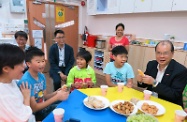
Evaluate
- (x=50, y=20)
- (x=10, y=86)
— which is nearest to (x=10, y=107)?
(x=10, y=86)

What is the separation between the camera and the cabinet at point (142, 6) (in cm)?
321

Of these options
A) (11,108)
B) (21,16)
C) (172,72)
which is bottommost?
(11,108)

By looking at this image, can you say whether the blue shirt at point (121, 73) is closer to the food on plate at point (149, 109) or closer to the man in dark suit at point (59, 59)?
the food on plate at point (149, 109)

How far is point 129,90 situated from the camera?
1.58 metres

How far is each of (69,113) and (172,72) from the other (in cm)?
117

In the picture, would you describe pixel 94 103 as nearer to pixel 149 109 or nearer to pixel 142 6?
pixel 149 109

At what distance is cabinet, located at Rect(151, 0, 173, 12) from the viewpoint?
2912mm

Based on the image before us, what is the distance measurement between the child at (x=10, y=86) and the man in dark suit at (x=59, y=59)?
140 cm

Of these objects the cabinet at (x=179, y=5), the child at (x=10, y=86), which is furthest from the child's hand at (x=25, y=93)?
the cabinet at (x=179, y=5)

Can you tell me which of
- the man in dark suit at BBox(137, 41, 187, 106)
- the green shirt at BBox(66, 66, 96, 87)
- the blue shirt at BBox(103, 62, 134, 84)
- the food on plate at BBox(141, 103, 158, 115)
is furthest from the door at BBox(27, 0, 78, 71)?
the food on plate at BBox(141, 103, 158, 115)

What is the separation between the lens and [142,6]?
3322 millimetres

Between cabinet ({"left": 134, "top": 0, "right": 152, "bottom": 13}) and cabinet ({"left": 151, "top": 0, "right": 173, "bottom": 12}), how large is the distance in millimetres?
95

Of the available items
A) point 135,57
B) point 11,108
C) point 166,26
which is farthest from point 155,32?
point 11,108

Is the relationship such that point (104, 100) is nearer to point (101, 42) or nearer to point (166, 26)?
point (166, 26)
